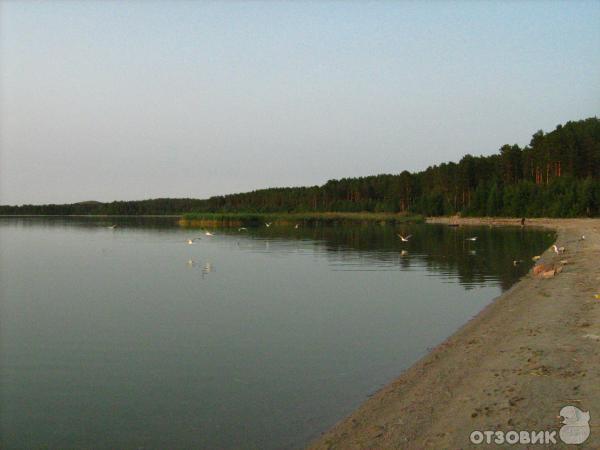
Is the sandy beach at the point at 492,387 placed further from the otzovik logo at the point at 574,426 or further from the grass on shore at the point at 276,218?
the grass on shore at the point at 276,218

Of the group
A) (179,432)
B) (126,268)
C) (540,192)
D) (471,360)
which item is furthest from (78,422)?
(540,192)

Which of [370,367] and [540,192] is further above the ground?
[540,192]

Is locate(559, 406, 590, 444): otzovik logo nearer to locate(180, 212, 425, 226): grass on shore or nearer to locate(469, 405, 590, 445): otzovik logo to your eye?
locate(469, 405, 590, 445): otzovik logo

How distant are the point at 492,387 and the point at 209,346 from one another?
7412 mm

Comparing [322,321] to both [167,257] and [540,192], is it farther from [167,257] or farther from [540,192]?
[540,192]

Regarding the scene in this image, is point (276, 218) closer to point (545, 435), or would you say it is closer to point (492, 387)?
point (492, 387)

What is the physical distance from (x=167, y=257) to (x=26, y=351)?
2666 cm

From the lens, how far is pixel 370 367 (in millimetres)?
11891

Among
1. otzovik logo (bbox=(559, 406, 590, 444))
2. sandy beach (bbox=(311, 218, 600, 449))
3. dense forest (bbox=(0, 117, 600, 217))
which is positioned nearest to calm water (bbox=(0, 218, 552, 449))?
sandy beach (bbox=(311, 218, 600, 449))

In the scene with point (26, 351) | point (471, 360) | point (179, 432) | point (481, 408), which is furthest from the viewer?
point (26, 351)

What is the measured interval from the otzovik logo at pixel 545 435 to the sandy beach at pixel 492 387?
9 cm

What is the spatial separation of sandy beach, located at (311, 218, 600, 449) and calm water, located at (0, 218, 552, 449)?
897mm

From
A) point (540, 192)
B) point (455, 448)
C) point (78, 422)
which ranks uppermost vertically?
point (540, 192)

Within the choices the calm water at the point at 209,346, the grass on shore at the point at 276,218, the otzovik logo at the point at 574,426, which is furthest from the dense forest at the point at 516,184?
the otzovik logo at the point at 574,426
